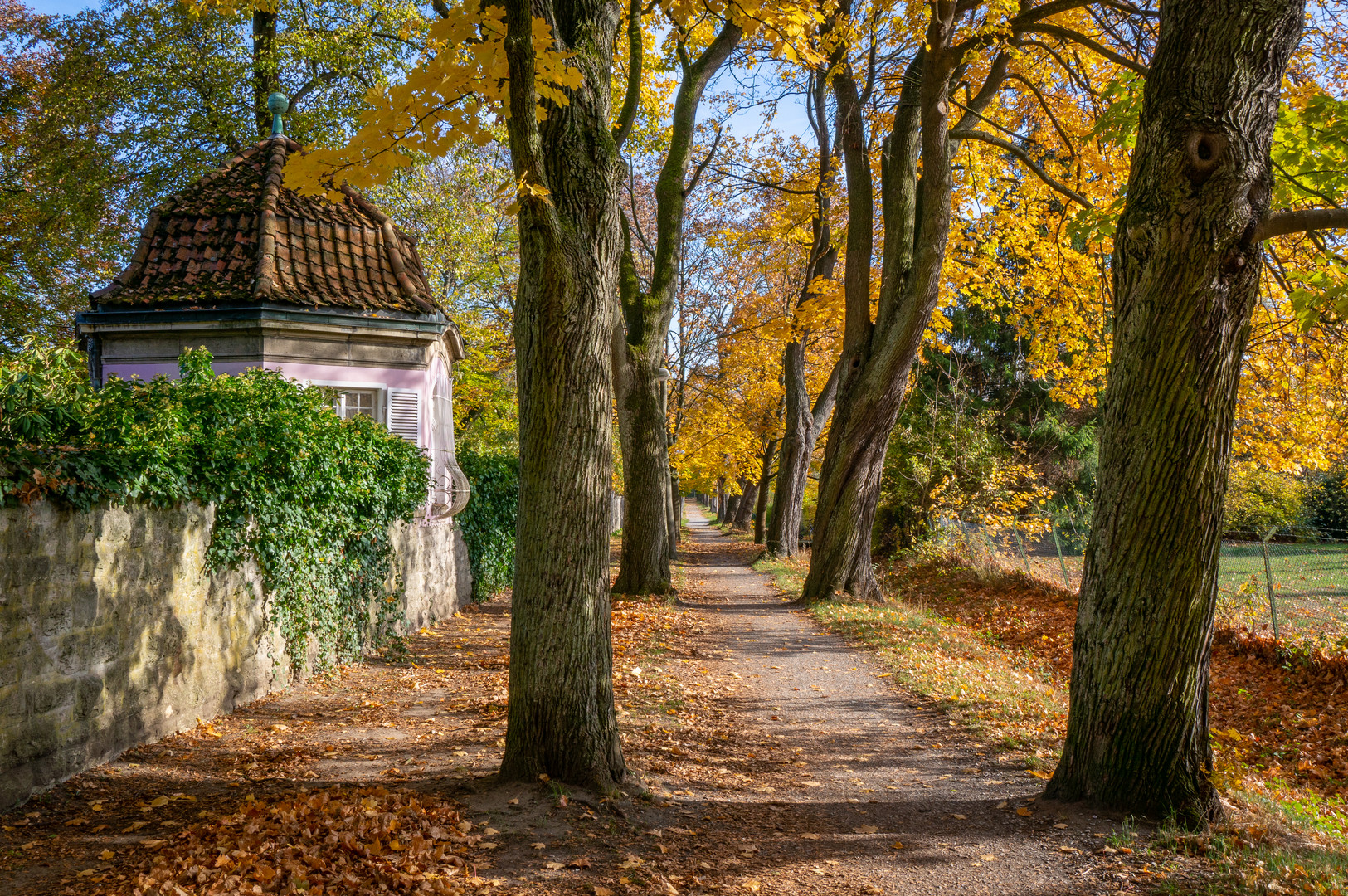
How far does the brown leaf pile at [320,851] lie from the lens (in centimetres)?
366

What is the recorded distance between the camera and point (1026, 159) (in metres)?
11.1

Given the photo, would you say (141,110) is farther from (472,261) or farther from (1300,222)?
(1300,222)

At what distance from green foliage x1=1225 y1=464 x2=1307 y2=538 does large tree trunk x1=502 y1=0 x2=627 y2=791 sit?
1881 cm

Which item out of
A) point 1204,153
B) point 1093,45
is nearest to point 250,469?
point 1204,153

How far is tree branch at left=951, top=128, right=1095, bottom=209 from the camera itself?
10344 mm

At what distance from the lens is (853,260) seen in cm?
1435

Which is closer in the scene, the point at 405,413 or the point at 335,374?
the point at 335,374

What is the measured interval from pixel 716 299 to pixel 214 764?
24587 millimetres

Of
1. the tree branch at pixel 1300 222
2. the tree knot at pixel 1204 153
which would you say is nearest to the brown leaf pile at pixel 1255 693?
the tree branch at pixel 1300 222

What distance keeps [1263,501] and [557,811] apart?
23.0 m

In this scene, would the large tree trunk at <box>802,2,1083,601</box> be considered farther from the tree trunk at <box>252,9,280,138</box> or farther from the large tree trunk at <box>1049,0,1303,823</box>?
the tree trunk at <box>252,9,280,138</box>

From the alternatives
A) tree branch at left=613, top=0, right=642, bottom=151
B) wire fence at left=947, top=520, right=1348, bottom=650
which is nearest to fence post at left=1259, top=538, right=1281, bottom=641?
wire fence at left=947, top=520, right=1348, bottom=650

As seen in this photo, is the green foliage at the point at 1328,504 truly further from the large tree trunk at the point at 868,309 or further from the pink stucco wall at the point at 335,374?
the pink stucco wall at the point at 335,374

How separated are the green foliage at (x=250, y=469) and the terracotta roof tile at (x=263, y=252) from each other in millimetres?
3757
